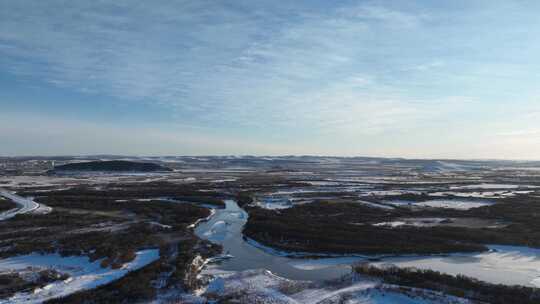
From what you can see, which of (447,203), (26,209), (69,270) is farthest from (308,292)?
(447,203)

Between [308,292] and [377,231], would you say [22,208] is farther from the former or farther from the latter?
[308,292]

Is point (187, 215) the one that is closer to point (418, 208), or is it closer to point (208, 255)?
point (208, 255)

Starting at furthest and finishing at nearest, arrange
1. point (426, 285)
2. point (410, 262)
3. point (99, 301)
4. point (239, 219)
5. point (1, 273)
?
point (239, 219), point (410, 262), point (1, 273), point (426, 285), point (99, 301)

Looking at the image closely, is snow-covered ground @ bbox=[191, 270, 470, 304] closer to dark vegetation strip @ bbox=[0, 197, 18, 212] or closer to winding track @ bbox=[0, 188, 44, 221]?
winding track @ bbox=[0, 188, 44, 221]

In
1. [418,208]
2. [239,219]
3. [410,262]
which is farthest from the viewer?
[418,208]

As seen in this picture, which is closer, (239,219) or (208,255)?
(208,255)

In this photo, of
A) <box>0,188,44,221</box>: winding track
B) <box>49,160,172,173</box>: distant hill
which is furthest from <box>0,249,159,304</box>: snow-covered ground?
<box>49,160,172,173</box>: distant hill

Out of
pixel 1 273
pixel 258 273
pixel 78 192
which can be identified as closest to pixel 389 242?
pixel 258 273
